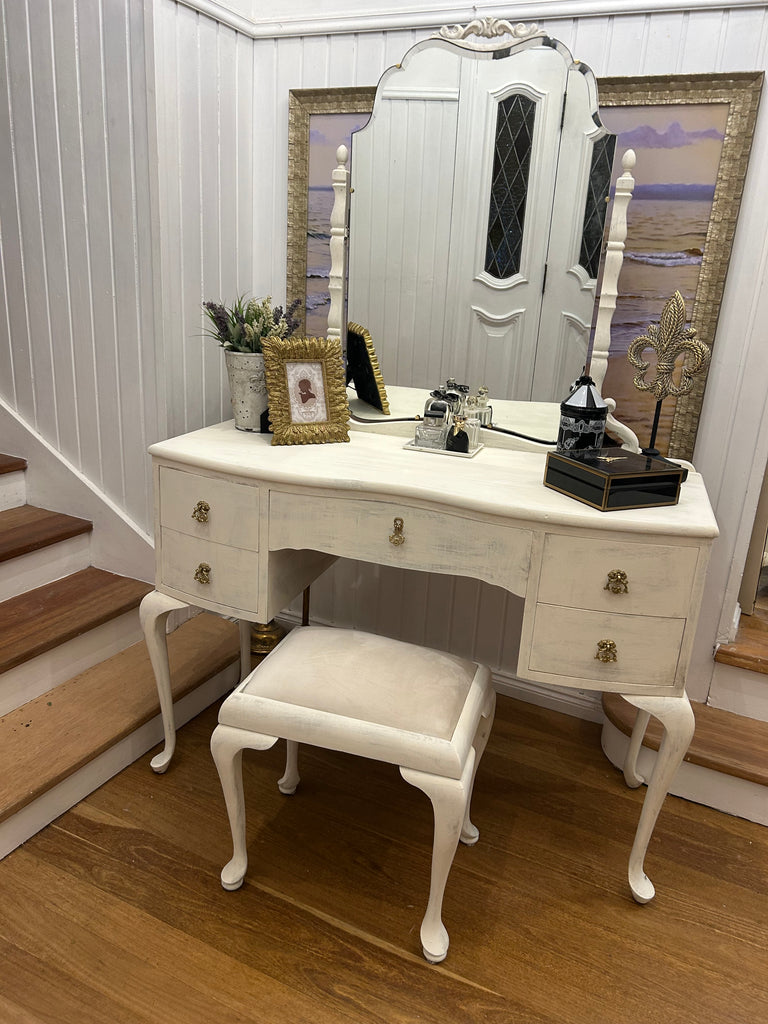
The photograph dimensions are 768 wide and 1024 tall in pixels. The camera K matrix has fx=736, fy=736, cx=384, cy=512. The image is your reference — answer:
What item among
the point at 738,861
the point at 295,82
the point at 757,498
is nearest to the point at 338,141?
the point at 295,82

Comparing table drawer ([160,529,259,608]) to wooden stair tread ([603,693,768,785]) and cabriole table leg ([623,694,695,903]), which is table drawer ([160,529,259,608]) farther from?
wooden stair tread ([603,693,768,785])

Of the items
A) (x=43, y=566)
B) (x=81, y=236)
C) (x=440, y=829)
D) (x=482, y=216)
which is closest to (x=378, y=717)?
(x=440, y=829)

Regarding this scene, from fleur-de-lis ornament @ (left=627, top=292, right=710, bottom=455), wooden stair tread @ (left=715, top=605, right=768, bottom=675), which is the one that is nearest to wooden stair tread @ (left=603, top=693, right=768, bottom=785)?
wooden stair tread @ (left=715, top=605, right=768, bottom=675)

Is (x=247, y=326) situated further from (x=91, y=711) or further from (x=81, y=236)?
(x=91, y=711)

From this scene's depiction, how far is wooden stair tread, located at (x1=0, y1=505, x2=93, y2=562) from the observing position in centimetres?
206

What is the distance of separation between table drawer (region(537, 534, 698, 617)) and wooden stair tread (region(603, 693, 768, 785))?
0.65 m

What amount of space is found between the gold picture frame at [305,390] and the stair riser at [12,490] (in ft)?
3.66

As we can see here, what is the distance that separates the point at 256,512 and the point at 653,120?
1.26m

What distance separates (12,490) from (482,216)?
5.45ft

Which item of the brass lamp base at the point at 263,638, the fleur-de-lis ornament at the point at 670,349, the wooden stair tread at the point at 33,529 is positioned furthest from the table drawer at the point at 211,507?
the fleur-de-lis ornament at the point at 670,349

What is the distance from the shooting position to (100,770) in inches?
69.9

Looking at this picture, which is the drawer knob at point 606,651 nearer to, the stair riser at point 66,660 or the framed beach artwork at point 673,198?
the framed beach artwork at point 673,198

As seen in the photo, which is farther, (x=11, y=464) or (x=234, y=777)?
(x=11, y=464)

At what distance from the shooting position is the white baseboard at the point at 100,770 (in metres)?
1.58
